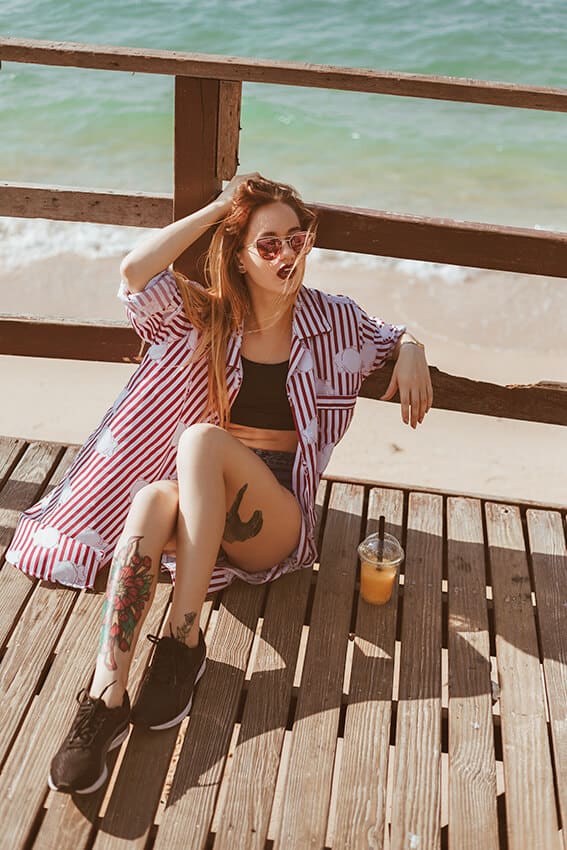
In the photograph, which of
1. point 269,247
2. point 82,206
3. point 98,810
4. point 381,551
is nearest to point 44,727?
point 98,810

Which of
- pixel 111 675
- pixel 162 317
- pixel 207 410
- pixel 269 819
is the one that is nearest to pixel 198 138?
pixel 162 317

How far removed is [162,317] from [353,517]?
1020mm

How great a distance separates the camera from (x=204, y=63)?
2.72 m

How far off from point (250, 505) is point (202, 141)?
1125 millimetres

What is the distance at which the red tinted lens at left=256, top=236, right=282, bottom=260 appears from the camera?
2631 millimetres

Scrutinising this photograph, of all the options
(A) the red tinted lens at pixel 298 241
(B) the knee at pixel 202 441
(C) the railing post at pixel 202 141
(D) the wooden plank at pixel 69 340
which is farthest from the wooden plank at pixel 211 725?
(C) the railing post at pixel 202 141

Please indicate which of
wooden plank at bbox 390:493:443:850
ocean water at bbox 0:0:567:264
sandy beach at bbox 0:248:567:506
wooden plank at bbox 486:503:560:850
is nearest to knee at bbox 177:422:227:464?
wooden plank at bbox 390:493:443:850

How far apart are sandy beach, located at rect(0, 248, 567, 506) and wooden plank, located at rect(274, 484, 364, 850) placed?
4.17ft

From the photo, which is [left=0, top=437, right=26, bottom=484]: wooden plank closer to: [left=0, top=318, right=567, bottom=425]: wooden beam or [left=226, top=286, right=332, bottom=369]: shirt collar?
[left=0, top=318, right=567, bottom=425]: wooden beam

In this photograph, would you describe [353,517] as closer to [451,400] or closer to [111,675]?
[451,400]

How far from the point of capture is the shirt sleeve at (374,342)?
288 cm

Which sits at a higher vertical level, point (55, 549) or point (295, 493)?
point (295, 493)

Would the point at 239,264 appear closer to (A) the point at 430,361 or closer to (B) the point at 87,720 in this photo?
(B) the point at 87,720

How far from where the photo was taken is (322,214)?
289 centimetres
